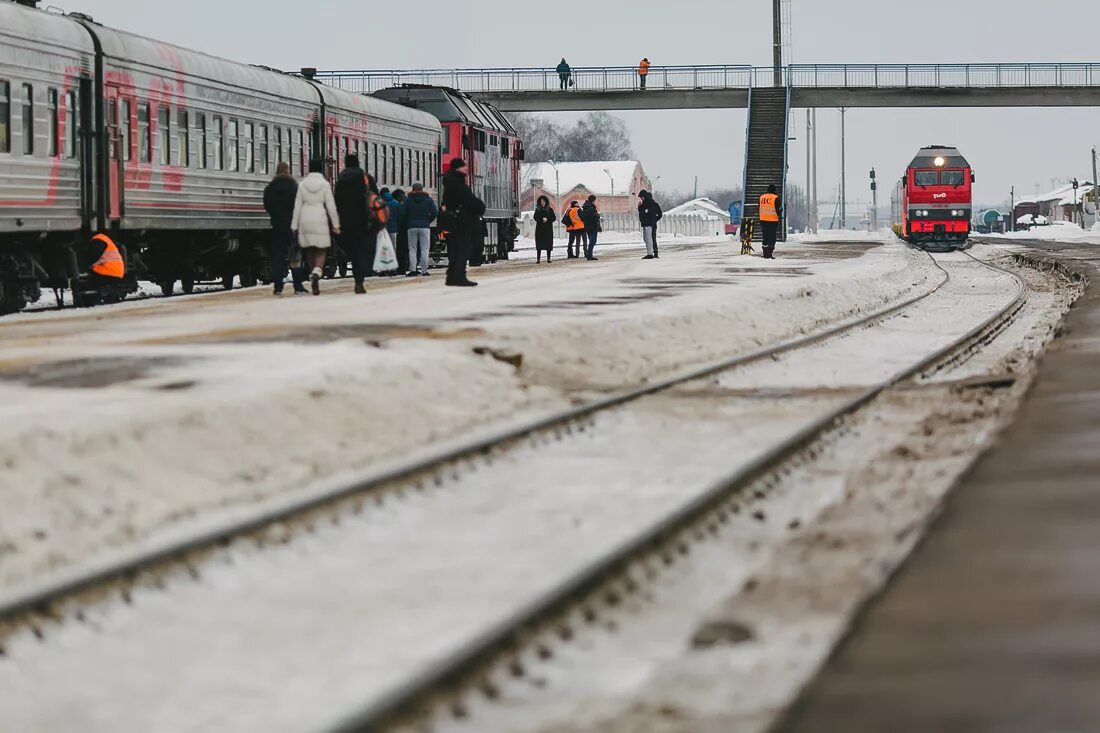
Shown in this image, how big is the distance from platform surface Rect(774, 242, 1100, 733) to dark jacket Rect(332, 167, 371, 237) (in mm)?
15282

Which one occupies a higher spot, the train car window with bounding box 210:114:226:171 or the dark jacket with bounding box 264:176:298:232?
the train car window with bounding box 210:114:226:171

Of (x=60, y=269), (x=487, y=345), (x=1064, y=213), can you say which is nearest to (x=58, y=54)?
(x=60, y=269)

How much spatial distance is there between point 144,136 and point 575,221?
21.2 m

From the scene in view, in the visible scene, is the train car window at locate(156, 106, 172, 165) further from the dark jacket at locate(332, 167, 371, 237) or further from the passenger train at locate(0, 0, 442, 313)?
the dark jacket at locate(332, 167, 371, 237)

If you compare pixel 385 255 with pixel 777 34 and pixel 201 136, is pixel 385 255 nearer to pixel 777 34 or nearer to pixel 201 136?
pixel 201 136

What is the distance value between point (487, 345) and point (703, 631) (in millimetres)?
8986

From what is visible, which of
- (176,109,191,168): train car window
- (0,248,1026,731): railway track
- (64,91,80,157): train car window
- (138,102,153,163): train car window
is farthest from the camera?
(176,109,191,168): train car window

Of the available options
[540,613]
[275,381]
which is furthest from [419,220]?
[540,613]

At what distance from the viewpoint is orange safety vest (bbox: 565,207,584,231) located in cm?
4328

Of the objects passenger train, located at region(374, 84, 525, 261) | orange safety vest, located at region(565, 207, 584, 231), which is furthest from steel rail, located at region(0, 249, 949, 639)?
orange safety vest, located at region(565, 207, 584, 231)

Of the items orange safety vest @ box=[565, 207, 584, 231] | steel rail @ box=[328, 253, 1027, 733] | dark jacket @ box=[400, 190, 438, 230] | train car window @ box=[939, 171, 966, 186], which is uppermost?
train car window @ box=[939, 171, 966, 186]

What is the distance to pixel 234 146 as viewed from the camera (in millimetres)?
27344

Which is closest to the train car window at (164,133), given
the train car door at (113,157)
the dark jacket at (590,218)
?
the train car door at (113,157)

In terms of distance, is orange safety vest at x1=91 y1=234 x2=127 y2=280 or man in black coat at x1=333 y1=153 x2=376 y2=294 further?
man in black coat at x1=333 y1=153 x2=376 y2=294
